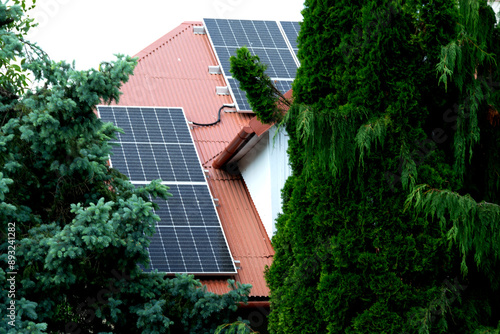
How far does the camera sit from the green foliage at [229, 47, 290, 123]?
841 cm

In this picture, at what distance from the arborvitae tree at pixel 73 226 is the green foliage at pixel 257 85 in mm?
1334

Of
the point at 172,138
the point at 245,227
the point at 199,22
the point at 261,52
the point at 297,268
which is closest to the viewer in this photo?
the point at 297,268

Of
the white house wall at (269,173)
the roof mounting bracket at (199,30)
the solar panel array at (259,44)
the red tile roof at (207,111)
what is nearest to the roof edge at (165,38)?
the red tile roof at (207,111)

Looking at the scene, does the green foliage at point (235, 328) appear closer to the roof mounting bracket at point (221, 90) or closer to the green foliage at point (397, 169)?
the green foliage at point (397, 169)

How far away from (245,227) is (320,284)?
13.3 ft

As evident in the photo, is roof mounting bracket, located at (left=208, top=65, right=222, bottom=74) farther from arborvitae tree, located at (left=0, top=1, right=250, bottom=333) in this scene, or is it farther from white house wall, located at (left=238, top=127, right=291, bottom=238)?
arborvitae tree, located at (left=0, top=1, right=250, bottom=333)

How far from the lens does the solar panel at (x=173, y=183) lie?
419 inches

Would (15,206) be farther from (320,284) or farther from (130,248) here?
(320,284)

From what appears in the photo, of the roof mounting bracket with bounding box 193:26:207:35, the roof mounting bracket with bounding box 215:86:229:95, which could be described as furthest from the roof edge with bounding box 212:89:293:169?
the roof mounting bracket with bounding box 193:26:207:35

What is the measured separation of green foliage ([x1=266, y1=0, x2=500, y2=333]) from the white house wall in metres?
2.99

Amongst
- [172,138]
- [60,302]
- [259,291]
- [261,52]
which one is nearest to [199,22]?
[261,52]

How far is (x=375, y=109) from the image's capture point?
809 cm

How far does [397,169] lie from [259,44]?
8.66 meters

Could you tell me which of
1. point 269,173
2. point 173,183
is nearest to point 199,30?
point 173,183
